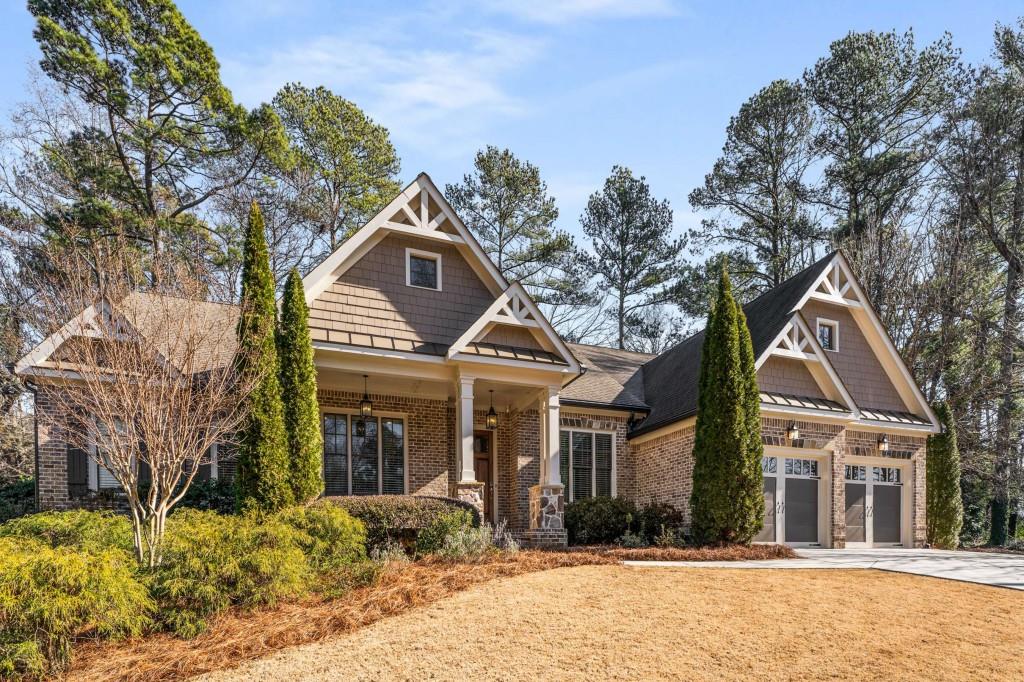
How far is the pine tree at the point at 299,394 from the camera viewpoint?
448 inches

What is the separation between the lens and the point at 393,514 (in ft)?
37.5

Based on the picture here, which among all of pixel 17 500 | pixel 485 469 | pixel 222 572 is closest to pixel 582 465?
pixel 485 469

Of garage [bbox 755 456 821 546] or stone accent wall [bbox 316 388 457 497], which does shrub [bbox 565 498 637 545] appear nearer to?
stone accent wall [bbox 316 388 457 497]

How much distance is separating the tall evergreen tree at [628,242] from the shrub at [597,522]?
16.9 metres

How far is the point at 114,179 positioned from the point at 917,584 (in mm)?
21711

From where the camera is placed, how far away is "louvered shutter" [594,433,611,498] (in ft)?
56.3

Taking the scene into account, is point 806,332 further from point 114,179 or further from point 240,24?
point 114,179

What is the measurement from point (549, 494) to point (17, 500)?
1107cm

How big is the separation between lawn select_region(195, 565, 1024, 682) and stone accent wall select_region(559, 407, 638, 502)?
7.75 metres

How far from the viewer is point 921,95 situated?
25.9m

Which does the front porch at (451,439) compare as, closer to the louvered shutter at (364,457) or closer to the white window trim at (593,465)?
the louvered shutter at (364,457)

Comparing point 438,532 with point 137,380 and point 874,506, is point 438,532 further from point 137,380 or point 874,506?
point 874,506

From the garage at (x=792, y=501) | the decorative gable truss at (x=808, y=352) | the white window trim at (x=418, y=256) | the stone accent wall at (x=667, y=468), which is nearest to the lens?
the white window trim at (x=418, y=256)

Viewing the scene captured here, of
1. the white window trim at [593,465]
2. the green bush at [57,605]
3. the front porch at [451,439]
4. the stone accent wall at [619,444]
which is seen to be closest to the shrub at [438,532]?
the front porch at [451,439]
